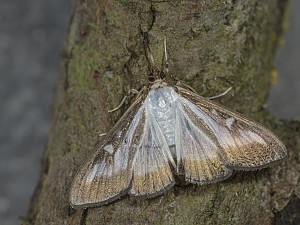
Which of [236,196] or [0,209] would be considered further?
[0,209]

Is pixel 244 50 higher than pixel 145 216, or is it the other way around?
pixel 244 50

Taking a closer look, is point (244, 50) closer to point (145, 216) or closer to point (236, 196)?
point (236, 196)

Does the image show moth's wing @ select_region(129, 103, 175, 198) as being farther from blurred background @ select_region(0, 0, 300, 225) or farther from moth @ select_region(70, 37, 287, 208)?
blurred background @ select_region(0, 0, 300, 225)

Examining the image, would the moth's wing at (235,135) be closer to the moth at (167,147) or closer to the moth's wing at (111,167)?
the moth at (167,147)

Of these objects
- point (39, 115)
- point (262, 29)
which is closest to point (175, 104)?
point (262, 29)

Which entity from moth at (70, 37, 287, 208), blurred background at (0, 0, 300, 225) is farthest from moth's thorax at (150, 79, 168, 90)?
blurred background at (0, 0, 300, 225)

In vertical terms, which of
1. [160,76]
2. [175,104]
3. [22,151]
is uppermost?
[160,76]

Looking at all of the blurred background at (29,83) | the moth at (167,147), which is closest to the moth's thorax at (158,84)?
the moth at (167,147)
